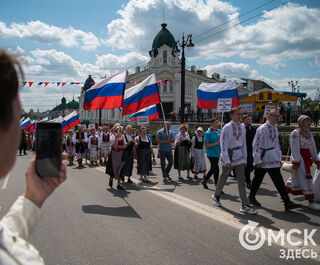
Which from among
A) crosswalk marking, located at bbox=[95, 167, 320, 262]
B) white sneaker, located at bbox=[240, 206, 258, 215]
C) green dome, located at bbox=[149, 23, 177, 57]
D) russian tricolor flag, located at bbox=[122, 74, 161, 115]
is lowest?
crosswalk marking, located at bbox=[95, 167, 320, 262]

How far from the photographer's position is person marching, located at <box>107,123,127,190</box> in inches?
312

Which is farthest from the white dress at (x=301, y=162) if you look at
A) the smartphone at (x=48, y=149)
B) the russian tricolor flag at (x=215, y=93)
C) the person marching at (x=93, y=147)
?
the person marching at (x=93, y=147)

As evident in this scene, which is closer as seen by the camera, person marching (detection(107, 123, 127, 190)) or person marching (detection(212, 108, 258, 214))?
person marching (detection(212, 108, 258, 214))

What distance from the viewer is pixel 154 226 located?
4605 mm

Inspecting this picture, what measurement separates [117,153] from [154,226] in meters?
3.85

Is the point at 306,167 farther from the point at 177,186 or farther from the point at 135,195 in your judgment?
the point at 135,195

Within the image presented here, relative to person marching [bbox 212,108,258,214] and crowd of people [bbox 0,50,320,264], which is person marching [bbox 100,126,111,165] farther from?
person marching [bbox 212,108,258,214]

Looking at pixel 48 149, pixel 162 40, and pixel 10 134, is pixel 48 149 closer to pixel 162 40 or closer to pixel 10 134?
pixel 10 134

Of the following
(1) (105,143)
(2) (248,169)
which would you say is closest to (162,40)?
(1) (105,143)

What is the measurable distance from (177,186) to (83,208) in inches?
120

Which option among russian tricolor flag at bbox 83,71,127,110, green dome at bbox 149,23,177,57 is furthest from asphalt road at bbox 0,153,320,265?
green dome at bbox 149,23,177,57

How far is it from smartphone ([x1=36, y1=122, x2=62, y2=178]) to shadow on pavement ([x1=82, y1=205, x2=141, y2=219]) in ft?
13.0

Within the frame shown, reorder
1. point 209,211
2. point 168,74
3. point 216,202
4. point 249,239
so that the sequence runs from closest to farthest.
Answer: point 249,239, point 209,211, point 216,202, point 168,74

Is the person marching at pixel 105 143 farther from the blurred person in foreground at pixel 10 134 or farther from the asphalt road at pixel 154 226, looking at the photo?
the blurred person in foreground at pixel 10 134
